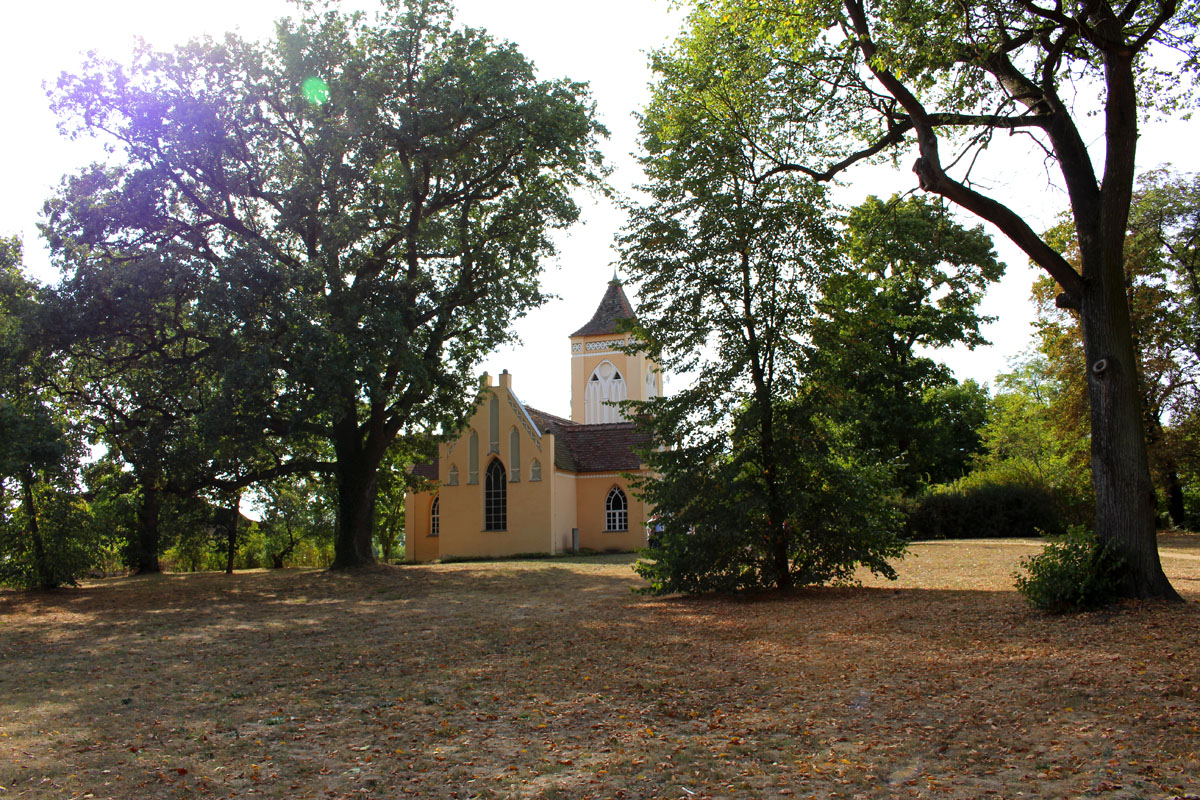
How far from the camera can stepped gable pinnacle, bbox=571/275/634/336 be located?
45469mm

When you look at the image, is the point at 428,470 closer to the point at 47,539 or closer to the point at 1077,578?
the point at 47,539

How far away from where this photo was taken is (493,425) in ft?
110

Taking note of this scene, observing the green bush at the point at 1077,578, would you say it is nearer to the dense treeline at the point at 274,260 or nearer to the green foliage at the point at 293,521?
the dense treeline at the point at 274,260

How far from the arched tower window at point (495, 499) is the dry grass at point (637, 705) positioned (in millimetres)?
20376

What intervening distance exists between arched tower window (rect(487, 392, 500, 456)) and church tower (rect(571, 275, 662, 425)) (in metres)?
12.1

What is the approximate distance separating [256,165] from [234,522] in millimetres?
12175

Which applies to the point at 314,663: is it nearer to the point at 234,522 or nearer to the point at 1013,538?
the point at 234,522

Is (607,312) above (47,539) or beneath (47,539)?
above

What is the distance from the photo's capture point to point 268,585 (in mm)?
20625

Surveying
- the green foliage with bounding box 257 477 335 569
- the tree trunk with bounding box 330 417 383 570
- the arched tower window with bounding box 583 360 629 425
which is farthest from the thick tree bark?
the arched tower window with bounding box 583 360 629 425

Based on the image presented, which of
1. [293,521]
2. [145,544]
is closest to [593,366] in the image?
[293,521]

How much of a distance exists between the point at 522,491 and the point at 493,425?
3.08 metres

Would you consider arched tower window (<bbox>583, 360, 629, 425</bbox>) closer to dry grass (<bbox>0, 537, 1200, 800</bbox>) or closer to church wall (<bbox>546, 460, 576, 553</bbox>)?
church wall (<bbox>546, 460, 576, 553</bbox>)

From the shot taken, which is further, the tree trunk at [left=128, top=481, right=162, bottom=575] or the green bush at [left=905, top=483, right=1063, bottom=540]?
the green bush at [left=905, top=483, right=1063, bottom=540]
